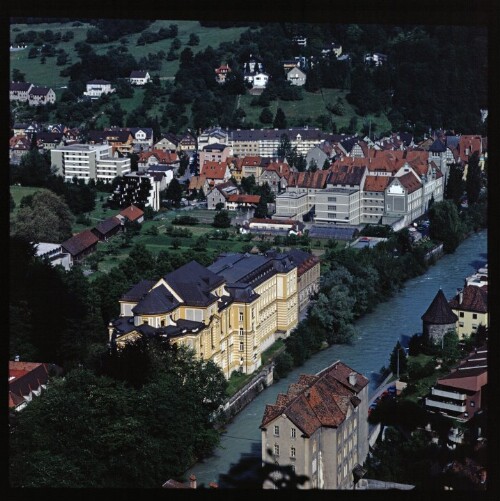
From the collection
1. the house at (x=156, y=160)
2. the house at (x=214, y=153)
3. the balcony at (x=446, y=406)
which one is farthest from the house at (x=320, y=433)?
the house at (x=214, y=153)

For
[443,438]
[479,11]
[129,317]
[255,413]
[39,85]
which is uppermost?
[39,85]

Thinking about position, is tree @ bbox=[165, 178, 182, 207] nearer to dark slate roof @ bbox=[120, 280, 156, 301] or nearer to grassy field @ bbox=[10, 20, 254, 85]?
dark slate roof @ bbox=[120, 280, 156, 301]

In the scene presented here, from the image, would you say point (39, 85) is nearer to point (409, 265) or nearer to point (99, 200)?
point (99, 200)

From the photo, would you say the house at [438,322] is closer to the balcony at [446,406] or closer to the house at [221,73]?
the balcony at [446,406]

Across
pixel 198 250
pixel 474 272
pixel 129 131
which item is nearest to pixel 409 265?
pixel 474 272

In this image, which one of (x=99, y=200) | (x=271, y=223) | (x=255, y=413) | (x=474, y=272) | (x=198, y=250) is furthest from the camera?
(x=99, y=200)

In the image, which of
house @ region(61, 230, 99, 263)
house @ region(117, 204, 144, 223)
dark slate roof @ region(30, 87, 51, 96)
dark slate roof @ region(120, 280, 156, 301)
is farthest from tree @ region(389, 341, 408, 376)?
dark slate roof @ region(30, 87, 51, 96)

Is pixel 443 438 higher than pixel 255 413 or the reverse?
higher
